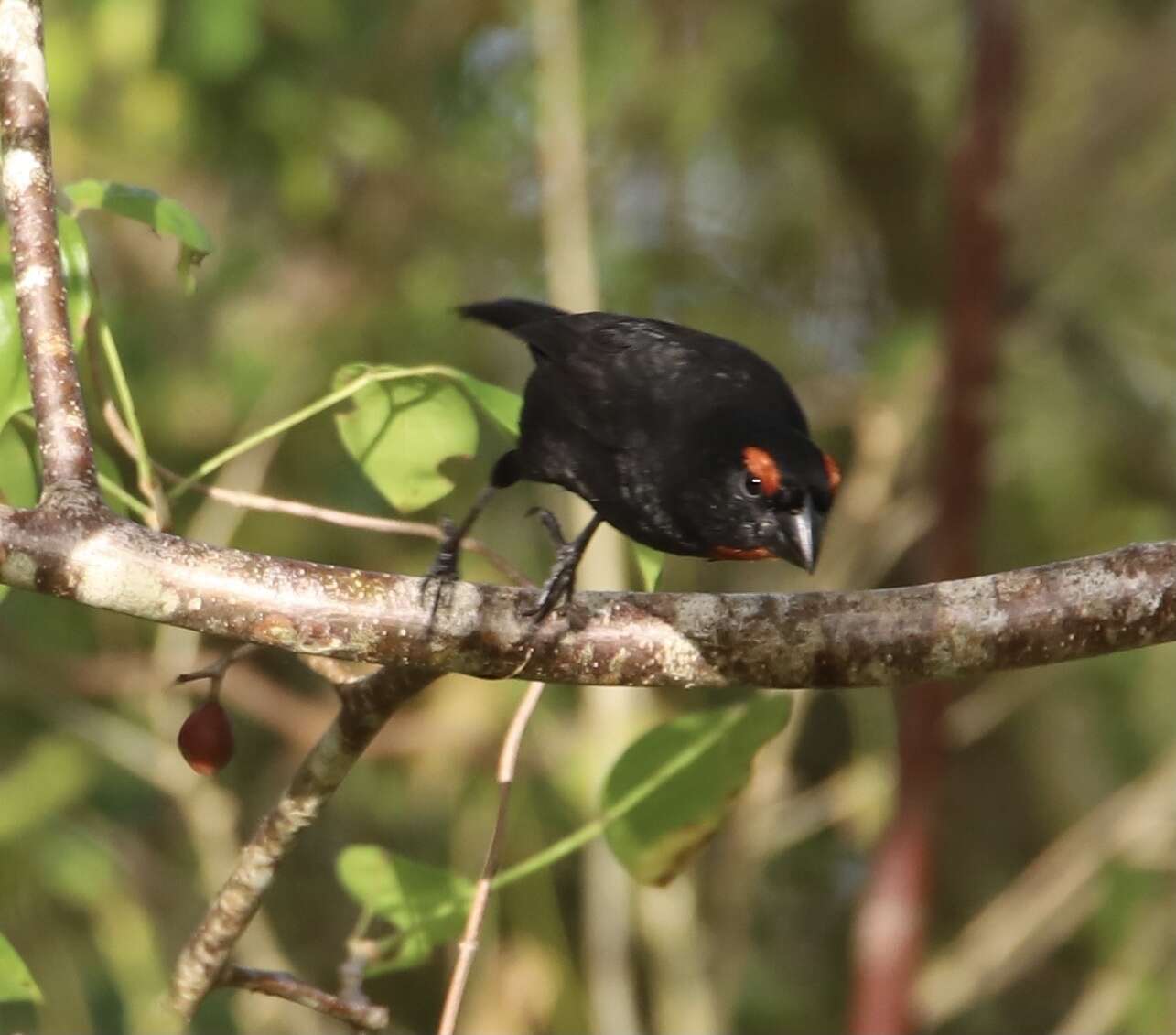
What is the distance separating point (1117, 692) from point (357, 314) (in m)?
2.62

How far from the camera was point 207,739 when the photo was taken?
6.09ft

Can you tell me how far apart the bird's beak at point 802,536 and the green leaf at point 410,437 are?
449 mm

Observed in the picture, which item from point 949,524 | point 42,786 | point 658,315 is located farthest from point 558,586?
point 658,315

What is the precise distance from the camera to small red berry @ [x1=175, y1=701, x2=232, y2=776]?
186 centimetres

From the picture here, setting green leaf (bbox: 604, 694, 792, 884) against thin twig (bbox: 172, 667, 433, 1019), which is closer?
thin twig (bbox: 172, 667, 433, 1019)

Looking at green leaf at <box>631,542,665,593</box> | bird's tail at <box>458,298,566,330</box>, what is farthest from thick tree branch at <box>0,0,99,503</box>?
bird's tail at <box>458,298,566,330</box>

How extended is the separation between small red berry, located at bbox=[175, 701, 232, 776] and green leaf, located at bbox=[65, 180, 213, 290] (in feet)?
1.80

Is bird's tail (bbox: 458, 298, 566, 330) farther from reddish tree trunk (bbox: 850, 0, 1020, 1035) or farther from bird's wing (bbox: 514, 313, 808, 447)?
reddish tree trunk (bbox: 850, 0, 1020, 1035)

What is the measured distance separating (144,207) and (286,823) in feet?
2.41

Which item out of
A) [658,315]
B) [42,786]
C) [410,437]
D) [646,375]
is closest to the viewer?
[410,437]

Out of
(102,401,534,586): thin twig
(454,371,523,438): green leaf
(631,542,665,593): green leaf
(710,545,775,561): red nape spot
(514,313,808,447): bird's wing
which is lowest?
Result: (102,401,534,586): thin twig

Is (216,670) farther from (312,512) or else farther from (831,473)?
(831,473)

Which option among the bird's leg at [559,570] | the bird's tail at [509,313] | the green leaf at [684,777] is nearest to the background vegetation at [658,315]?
the bird's tail at [509,313]

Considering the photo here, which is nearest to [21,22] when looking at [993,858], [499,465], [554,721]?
[499,465]
